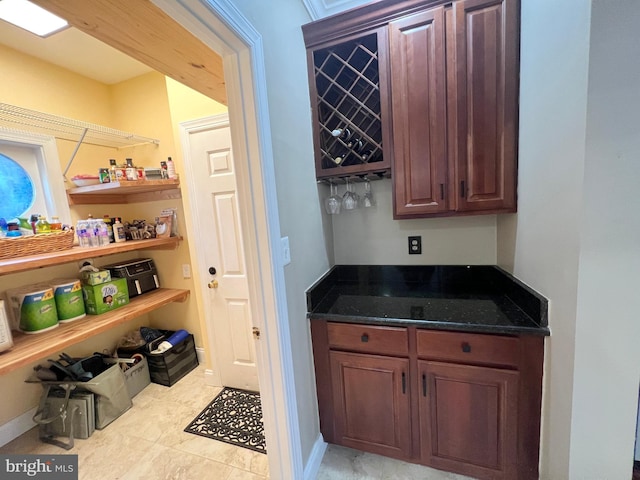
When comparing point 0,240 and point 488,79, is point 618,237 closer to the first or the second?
point 488,79

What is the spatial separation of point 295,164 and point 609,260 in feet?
4.00

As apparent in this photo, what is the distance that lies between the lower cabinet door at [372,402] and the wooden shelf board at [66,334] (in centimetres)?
165

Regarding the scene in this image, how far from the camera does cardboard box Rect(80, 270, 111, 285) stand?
1958mm

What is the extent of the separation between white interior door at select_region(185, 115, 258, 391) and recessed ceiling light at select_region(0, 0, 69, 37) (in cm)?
86

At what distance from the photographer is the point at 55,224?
1850mm

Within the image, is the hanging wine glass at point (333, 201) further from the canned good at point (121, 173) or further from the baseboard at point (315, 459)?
the canned good at point (121, 173)

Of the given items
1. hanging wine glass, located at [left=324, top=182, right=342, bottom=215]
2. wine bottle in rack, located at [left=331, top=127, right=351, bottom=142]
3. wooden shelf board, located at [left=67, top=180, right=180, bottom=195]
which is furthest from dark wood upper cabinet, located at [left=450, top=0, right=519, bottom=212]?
wooden shelf board, located at [left=67, top=180, right=180, bottom=195]

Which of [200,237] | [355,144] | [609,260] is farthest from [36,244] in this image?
[609,260]

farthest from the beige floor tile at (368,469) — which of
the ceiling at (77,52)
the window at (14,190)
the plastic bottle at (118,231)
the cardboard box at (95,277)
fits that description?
the ceiling at (77,52)

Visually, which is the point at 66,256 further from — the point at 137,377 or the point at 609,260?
the point at 609,260

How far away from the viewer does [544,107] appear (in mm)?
966

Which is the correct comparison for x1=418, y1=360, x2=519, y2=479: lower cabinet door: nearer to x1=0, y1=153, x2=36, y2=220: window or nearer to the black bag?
the black bag

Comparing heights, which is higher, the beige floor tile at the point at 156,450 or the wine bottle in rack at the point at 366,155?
the wine bottle in rack at the point at 366,155

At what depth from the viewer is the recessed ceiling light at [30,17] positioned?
1.35 m
